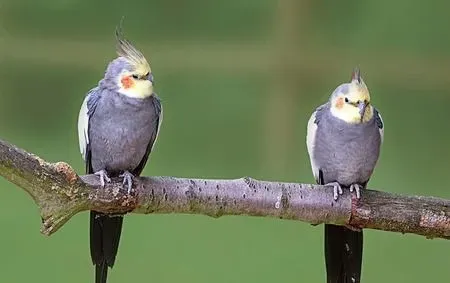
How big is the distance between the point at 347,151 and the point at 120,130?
361mm

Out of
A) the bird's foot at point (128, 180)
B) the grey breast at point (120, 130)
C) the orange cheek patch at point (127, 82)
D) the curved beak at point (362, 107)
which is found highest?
the curved beak at point (362, 107)

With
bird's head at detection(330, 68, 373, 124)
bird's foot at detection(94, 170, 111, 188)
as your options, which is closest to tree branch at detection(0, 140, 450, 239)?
bird's foot at detection(94, 170, 111, 188)

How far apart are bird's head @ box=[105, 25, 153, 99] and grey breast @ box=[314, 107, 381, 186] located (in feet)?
0.97

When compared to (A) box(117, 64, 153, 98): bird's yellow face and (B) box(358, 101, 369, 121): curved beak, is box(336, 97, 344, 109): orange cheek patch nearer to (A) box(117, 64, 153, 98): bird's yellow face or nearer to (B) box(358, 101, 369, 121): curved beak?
(B) box(358, 101, 369, 121): curved beak

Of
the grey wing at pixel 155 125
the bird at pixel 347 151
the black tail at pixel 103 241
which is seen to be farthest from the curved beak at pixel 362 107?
the black tail at pixel 103 241

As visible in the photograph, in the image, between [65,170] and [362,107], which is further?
[362,107]

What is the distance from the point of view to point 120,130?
3.80 ft

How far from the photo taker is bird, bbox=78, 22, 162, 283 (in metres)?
1.14

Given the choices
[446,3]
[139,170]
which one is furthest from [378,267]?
[139,170]

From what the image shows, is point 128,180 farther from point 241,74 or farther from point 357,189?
point 241,74

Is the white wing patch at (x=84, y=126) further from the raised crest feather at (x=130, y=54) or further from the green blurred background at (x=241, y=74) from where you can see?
the green blurred background at (x=241, y=74)

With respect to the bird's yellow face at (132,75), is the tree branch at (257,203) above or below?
below

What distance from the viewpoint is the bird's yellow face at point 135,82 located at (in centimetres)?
113

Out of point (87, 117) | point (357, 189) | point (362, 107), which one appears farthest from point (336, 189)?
point (87, 117)
